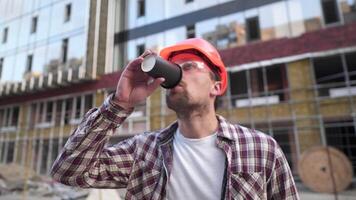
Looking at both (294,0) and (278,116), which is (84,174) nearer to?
(278,116)

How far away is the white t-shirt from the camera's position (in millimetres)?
975

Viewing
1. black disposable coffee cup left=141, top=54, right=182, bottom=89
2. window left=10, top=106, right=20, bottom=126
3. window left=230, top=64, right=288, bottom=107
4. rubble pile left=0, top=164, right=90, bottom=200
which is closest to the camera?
black disposable coffee cup left=141, top=54, right=182, bottom=89

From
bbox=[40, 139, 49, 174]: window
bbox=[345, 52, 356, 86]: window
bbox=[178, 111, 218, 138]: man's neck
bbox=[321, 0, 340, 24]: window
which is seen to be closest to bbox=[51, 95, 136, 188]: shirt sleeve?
bbox=[178, 111, 218, 138]: man's neck

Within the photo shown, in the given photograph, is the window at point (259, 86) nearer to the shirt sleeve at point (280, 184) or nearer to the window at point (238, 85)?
the window at point (238, 85)

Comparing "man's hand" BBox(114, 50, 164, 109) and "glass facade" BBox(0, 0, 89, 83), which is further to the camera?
"glass facade" BBox(0, 0, 89, 83)

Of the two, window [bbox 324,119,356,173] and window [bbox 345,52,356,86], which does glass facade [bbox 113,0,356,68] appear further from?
window [bbox 324,119,356,173]

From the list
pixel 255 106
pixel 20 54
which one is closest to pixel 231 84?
pixel 255 106

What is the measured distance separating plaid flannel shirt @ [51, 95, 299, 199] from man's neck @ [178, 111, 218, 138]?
0.16 ft

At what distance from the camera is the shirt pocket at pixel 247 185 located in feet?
3.00

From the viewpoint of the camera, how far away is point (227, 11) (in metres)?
9.46

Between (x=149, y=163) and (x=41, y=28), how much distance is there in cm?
121

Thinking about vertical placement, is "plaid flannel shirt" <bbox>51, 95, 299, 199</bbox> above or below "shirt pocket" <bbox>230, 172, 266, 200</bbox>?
above

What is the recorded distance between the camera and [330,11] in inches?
343

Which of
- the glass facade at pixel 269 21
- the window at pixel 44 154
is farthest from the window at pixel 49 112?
the glass facade at pixel 269 21
